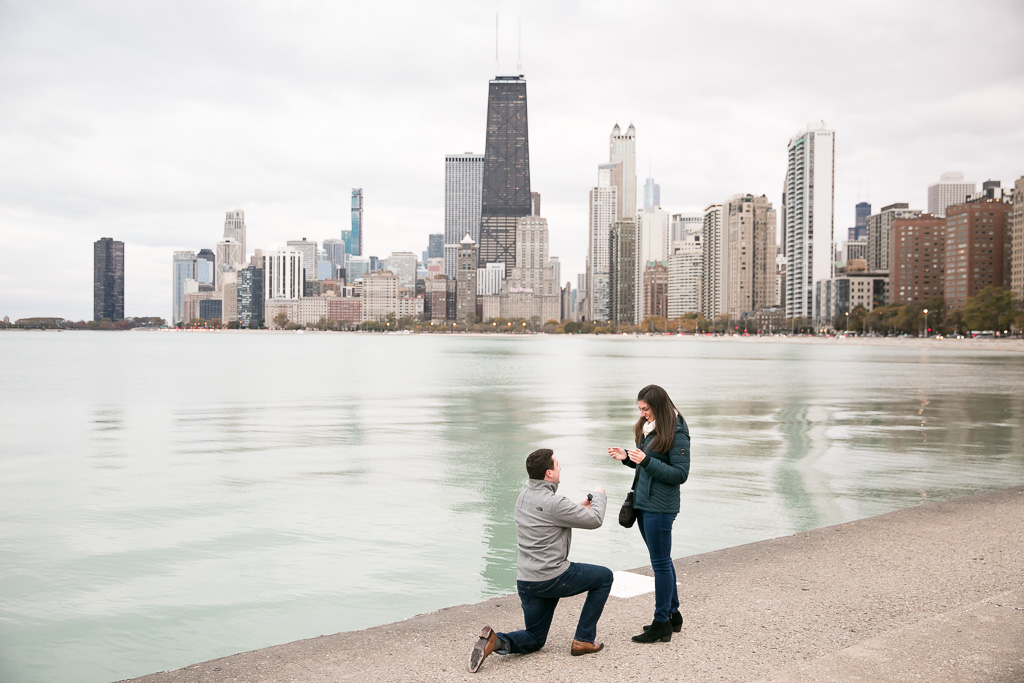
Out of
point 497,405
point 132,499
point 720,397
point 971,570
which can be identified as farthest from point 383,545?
point 720,397

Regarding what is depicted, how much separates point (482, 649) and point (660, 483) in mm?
1886

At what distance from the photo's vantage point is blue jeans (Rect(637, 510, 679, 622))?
22.0 ft

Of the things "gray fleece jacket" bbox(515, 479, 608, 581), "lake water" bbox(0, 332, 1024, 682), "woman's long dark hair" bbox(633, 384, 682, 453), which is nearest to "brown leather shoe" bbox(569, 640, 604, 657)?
"gray fleece jacket" bbox(515, 479, 608, 581)

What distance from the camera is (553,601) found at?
6508mm

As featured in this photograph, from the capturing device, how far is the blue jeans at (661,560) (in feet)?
22.0

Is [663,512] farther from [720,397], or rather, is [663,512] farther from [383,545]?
[720,397]

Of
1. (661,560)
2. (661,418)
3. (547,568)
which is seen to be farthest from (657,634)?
(661,418)

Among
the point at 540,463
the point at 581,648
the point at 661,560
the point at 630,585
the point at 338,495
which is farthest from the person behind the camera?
the point at 338,495

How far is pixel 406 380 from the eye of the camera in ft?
185

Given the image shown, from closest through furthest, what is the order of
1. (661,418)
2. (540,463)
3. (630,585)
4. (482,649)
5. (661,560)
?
(482,649) < (540,463) < (661,418) < (661,560) < (630,585)

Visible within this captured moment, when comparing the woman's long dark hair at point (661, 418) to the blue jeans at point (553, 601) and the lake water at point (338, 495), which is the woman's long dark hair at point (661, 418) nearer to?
the blue jeans at point (553, 601)

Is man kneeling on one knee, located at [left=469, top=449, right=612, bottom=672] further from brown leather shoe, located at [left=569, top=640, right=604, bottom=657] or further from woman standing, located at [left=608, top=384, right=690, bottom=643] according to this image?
woman standing, located at [left=608, top=384, right=690, bottom=643]

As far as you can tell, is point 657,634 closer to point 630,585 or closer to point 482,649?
point 482,649

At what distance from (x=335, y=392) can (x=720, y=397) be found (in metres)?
20.3
